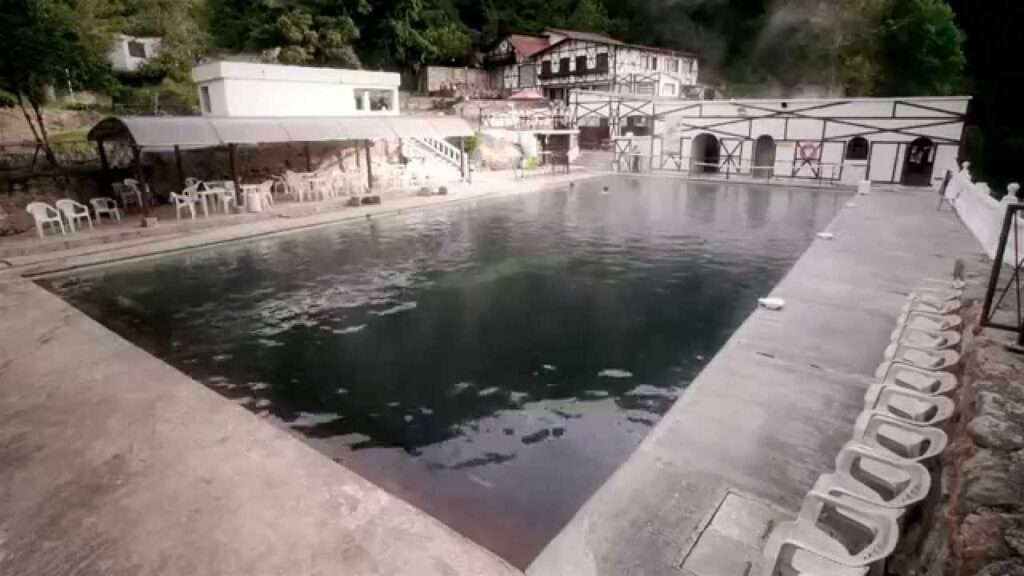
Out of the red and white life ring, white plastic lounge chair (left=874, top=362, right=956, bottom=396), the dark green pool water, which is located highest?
the red and white life ring

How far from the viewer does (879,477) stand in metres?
3.35

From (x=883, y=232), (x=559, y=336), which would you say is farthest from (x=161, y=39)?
(x=883, y=232)

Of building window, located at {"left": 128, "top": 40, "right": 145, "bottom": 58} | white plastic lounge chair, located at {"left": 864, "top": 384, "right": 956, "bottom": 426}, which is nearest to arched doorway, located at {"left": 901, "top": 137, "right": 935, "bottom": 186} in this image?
white plastic lounge chair, located at {"left": 864, "top": 384, "right": 956, "bottom": 426}

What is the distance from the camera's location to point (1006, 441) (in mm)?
2926

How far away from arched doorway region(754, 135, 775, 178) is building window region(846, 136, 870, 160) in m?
3.01

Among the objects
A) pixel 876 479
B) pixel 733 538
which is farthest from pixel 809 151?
pixel 733 538

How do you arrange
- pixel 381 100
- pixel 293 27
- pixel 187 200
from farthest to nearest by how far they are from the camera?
pixel 293 27 < pixel 381 100 < pixel 187 200

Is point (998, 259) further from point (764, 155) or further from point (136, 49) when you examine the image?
point (136, 49)

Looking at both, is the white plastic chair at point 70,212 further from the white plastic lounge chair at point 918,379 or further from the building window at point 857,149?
the building window at point 857,149

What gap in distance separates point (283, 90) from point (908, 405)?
63.3ft

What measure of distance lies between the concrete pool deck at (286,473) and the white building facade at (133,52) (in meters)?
26.7

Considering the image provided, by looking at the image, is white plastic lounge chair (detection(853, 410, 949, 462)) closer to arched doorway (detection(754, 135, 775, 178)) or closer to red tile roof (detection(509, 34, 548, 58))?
arched doorway (detection(754, 135, 775, 178))

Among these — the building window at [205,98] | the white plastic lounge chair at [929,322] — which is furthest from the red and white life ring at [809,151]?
the building window at [205,98]

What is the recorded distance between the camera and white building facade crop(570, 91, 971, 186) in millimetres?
21391
